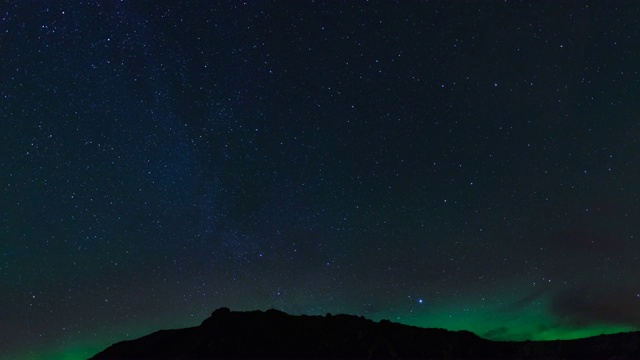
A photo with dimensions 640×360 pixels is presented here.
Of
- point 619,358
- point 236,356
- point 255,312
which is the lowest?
point 619,358

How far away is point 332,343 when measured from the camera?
64188 mm

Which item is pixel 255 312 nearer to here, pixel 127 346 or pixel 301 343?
pixel 301 343

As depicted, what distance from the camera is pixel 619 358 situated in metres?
55.6

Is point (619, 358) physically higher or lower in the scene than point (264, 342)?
lower

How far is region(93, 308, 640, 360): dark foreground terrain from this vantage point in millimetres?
59344

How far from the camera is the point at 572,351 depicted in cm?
5969

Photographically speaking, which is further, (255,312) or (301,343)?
(255,312)

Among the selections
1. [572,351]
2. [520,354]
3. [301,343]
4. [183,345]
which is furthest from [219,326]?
[572,351]

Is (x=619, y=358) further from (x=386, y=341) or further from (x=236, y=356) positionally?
(x=236, y=356)

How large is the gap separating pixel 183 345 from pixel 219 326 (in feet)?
16.6

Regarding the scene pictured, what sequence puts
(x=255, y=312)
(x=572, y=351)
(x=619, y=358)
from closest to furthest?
(x=619, y=358), (x=572, y=351), (x=255, y=312)

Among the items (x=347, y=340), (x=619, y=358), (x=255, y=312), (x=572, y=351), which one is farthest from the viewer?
(x=255, y=312)

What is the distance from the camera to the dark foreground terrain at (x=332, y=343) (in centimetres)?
5934

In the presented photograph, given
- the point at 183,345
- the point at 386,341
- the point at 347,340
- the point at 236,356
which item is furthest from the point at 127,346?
the point at 386,341
